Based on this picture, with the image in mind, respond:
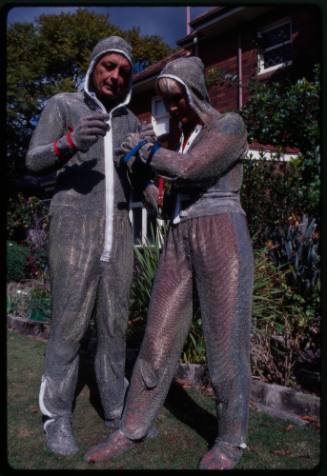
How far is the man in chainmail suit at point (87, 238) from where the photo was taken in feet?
8.93

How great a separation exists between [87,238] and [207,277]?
802 mm

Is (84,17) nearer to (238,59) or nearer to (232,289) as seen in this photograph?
(238,59)

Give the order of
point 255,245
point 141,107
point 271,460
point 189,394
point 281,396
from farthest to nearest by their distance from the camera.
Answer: point 141,107 < point 255,245 < point 189,394 < point 281,396 < point 271,460

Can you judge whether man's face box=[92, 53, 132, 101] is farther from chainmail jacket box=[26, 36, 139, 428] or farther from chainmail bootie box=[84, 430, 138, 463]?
chainmail bootie box=[84, 430, 138, 463]

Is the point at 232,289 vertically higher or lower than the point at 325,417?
higher

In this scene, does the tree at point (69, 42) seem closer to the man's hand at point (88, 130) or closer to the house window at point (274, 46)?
the house window at point (274, 46)

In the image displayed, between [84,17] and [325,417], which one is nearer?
[325,417]

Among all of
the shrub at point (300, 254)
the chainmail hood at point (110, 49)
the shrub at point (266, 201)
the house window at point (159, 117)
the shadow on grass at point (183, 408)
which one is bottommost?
the shadow on grass at point (183, 408)

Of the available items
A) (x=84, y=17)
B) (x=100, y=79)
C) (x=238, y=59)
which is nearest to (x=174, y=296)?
(x=100, y=79)

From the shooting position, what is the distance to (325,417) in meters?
2.02

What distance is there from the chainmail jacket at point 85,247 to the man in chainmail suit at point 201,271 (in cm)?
31

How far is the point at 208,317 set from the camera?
2457 millimetres

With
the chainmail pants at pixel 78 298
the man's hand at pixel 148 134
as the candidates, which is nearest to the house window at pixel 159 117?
the man's hand at pixel 148 134

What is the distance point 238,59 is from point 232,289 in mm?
8660
